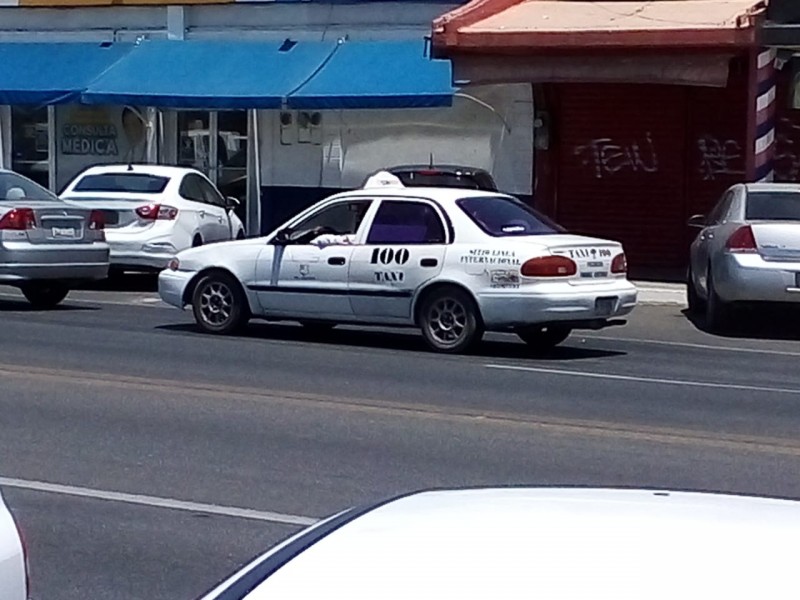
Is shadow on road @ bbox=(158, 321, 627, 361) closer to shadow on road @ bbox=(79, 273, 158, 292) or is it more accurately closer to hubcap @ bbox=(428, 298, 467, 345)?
hubcap @ bbox=(428, 298, 467, 345)

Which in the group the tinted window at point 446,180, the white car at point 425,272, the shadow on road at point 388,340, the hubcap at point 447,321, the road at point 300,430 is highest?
the tinted window at point 446,180

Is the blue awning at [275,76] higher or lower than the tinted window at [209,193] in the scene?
higher

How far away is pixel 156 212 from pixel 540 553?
1946 centimetres

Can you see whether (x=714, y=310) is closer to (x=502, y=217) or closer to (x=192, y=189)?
(x=502, y=217)

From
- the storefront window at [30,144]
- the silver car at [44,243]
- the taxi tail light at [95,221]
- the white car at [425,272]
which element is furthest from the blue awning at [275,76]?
the white car at [425,272]

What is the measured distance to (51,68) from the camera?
2745cm

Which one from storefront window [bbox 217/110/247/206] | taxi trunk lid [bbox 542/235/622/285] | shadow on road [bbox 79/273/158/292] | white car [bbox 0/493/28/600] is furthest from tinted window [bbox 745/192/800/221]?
white car [bbox 0/493/28/600]

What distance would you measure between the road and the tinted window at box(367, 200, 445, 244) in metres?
1.03

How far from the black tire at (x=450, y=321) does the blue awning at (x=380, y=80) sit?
9342 mm

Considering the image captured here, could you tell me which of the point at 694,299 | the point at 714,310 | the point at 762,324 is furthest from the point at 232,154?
the point at 714,310

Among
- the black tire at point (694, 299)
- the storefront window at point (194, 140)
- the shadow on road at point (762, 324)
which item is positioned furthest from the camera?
the storefront window at point (194, 140)

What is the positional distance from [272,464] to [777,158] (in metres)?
15.4

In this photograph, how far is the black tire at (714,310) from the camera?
17641mm

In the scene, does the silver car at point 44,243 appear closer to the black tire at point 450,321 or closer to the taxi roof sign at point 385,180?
the taxi roof sign at point 385,180
